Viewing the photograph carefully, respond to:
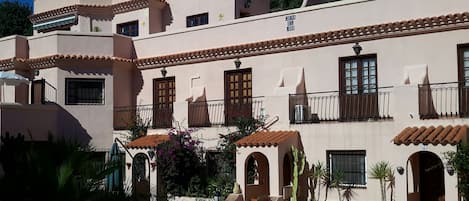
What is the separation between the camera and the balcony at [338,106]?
22.5 m

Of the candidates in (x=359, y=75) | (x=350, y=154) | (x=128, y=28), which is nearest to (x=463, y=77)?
(x=359, y=75)

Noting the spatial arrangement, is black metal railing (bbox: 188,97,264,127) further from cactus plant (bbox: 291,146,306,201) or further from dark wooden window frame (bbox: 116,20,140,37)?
dark wooden window frame (bbox: 116,20,140,37)

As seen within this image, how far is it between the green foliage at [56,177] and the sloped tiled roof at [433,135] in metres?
9.60

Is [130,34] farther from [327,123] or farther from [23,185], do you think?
[23,185]

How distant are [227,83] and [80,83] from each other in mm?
6620

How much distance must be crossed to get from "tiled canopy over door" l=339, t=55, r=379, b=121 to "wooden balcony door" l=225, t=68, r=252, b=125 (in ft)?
12.9

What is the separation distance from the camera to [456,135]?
1880cm

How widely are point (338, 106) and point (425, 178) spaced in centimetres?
395

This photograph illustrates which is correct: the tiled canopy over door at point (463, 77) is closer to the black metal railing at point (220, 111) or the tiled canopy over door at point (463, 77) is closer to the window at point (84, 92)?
the black metal railing at point (220, 111)

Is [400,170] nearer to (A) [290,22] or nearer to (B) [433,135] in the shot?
(B) [433,135]

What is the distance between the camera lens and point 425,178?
21.1 m

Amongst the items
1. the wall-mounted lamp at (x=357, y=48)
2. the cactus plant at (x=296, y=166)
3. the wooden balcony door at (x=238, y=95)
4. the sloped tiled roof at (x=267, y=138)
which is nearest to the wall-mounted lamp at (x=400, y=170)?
the cactus plant at (x=296, y=166)

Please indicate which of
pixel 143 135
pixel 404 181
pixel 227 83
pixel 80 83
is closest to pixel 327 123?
pixel 404 181

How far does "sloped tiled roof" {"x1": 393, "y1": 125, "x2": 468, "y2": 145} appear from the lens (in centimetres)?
1866
